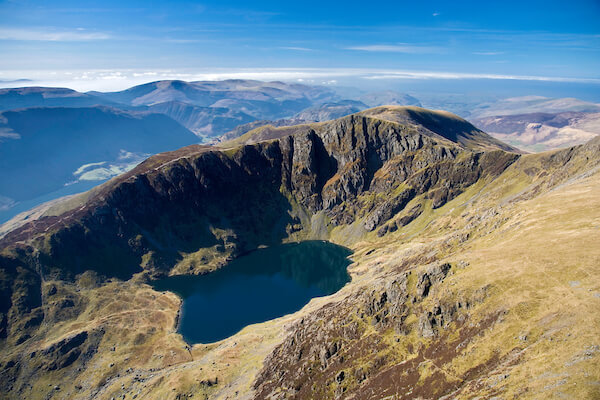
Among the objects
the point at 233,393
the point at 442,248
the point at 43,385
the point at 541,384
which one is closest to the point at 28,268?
the point at 43,385

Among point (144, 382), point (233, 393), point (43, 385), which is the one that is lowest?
point (43, 385)

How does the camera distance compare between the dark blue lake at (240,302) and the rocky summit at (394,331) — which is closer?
the rocky summit at (394,331)

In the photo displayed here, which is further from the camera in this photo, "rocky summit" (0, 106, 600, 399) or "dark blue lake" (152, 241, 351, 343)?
"dark blue lake" (152, 241, 351, 343)

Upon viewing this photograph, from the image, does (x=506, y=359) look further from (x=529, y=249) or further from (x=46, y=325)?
(x=46, y=325)

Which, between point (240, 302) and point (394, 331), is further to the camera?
point (240, 302)

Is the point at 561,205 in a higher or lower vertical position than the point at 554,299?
higher

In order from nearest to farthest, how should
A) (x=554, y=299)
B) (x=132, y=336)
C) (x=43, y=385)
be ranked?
(x=554, y=299), (x=43, y=385), (x=132, y=336)

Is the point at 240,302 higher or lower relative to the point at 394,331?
lower

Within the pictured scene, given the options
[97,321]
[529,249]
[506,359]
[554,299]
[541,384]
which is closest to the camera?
[541,384]

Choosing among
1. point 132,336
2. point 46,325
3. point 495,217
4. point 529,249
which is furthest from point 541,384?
point 46,325

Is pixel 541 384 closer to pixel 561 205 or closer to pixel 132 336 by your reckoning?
pixel 561 205

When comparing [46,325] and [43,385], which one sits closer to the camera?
[43,385]
